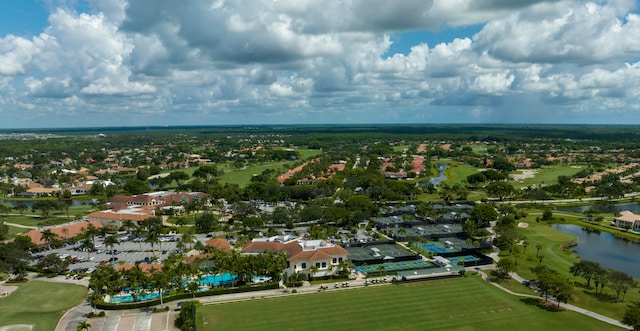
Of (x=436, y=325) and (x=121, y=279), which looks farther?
(x=121, y=279)

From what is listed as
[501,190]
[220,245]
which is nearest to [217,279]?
[220,245]

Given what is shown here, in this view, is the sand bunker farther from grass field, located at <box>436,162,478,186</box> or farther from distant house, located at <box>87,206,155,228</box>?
distant house, located at <box>87,206,155,228</box>

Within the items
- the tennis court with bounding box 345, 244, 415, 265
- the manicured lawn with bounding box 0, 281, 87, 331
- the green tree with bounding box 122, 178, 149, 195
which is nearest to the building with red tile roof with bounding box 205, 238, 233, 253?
the manicured lawn with bounding box 0, 281, 87, 331

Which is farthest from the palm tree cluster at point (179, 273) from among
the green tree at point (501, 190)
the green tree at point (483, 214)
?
the green tree at point (501, 190)

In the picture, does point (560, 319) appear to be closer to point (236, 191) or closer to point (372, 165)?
point (236, 191)

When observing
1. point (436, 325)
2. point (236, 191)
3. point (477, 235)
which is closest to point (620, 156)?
point (477, 235)

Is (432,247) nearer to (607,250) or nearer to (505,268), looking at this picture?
(505,268)

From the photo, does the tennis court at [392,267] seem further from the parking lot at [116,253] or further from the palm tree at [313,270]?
the parking lot at [116,253]
